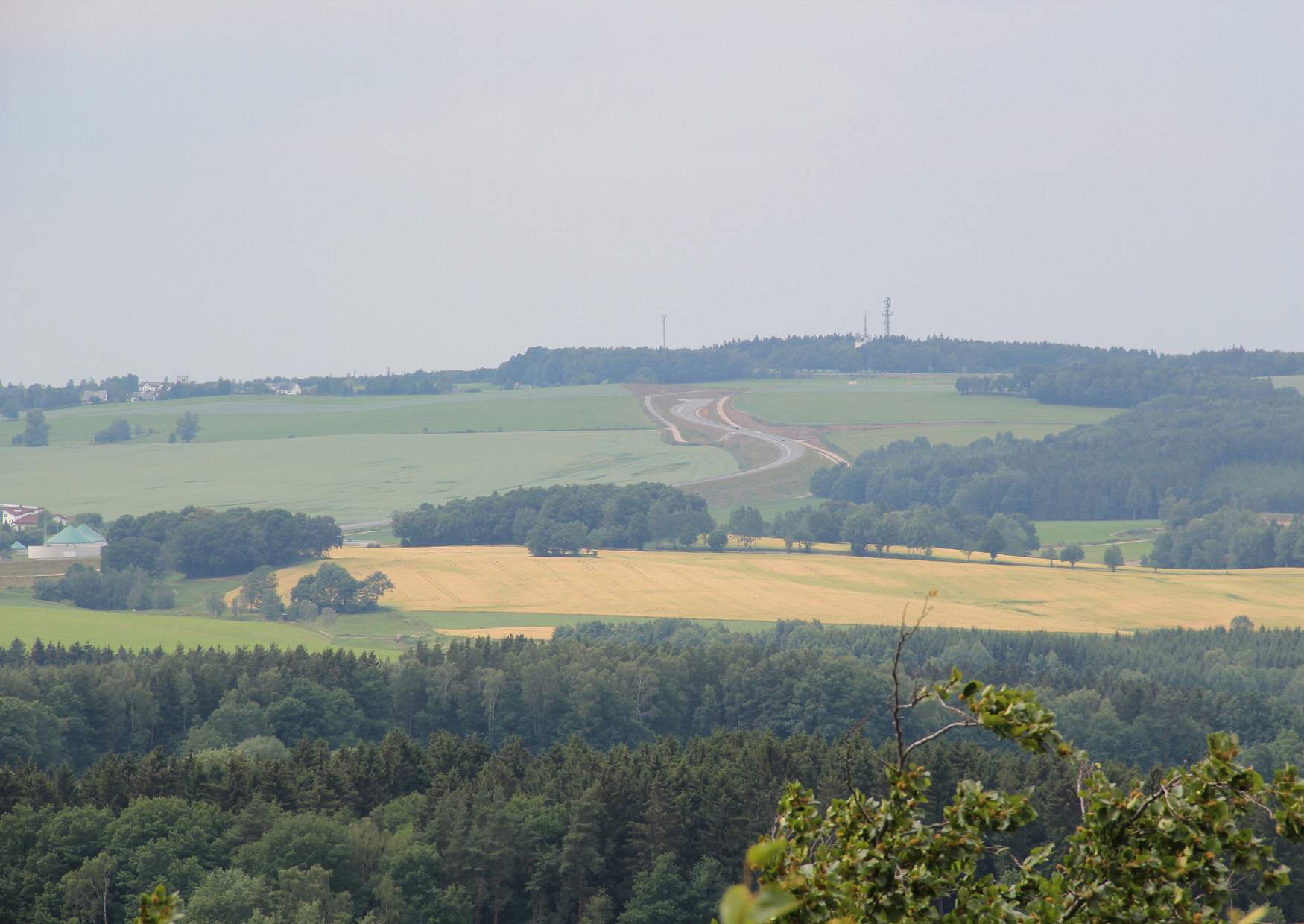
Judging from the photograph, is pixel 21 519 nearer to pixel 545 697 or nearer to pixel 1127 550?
pixel 545 697

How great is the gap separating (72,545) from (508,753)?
11096 centimetres

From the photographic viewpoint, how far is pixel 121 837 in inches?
2345

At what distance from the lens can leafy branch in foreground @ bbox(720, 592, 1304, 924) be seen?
12156 millimetres

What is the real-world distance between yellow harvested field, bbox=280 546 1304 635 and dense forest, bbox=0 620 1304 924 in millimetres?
11190

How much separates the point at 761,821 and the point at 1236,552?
13735 cm

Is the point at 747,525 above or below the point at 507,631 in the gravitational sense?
above

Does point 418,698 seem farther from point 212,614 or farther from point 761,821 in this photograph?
point 212,614

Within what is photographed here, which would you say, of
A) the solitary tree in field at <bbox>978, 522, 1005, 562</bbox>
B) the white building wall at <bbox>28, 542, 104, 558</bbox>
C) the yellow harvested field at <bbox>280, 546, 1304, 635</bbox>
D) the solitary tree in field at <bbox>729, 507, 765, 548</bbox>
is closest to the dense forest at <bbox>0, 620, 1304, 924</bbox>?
the yellow harvested field at <bbox>280, 546, 1304, 635</bbox>

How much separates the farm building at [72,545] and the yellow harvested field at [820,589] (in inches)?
1068

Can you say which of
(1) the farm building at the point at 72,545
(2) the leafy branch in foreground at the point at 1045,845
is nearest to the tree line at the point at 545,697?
(1) the farm building at the point at 72,545

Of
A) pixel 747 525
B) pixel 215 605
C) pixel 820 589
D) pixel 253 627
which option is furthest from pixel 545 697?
pixel 747 525

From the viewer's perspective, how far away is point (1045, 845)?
1235 centimetres

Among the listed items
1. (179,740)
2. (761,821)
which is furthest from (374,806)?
(179,740)

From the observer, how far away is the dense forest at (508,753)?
59.9 metres
